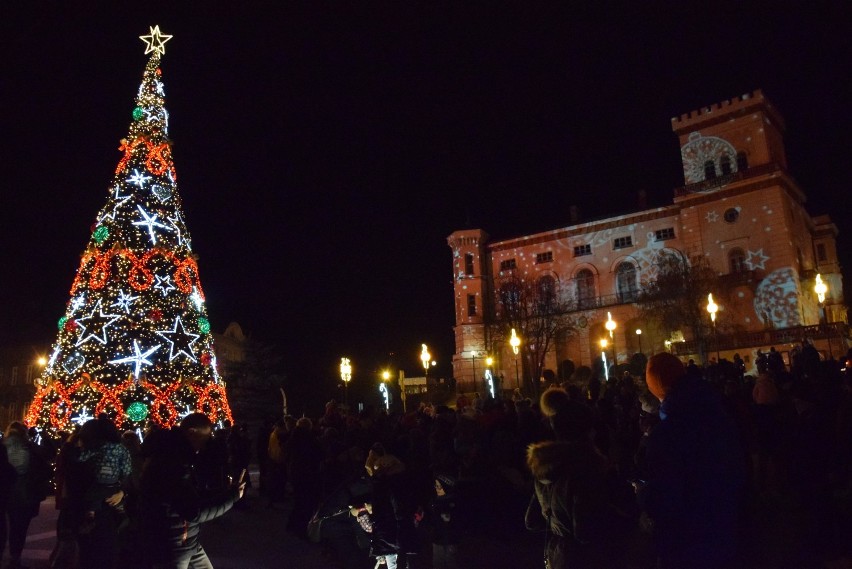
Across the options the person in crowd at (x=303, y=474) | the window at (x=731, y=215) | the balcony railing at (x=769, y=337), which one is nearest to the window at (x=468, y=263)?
the balcony railing at (x=769, y=337)

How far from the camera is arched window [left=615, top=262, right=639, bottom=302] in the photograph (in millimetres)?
43059

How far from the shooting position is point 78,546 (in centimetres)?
676

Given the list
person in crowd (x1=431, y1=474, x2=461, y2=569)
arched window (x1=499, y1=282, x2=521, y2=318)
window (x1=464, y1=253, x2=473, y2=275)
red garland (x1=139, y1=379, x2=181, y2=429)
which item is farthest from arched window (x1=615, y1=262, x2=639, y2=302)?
person in crowd (x1=431, y1=474, x2=461, y2=569)

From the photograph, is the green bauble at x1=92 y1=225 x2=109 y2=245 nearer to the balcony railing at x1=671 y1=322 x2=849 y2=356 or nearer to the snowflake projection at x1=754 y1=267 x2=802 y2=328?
the balcony railing at x1=671 y1=322 x2=849 y2=356

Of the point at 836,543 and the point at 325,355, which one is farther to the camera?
the point at 325,355

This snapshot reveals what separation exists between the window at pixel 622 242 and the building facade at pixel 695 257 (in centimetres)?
8

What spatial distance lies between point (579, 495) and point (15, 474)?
21.7 ft

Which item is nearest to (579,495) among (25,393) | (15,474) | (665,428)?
(665,428)

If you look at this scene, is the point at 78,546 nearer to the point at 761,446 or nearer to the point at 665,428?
the point at 665,428

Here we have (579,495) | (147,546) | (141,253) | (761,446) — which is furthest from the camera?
(141,253)

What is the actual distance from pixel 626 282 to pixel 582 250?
434cm

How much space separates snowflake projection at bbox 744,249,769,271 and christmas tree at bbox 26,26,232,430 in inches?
1321

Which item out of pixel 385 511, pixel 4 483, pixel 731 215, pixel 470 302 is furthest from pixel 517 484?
pixel 470 302

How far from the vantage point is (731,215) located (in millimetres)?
38156
